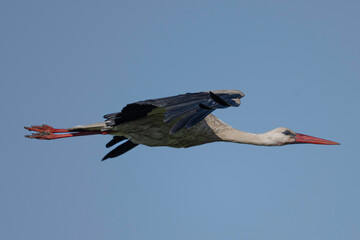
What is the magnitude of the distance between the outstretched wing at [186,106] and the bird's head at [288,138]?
65.8 inches

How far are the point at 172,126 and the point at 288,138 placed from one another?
8.47 ft

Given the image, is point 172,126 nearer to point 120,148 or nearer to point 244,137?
point 244,137

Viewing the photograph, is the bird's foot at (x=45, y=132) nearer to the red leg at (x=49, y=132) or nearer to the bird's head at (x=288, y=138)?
the red leg at (x=49, y=132)

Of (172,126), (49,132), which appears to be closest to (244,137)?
(172,126)

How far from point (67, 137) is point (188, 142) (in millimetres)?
2152

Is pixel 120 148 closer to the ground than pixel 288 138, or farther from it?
closer to the ground

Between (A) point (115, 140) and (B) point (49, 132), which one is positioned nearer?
(B) point (49, 132)

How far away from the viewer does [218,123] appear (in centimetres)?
962

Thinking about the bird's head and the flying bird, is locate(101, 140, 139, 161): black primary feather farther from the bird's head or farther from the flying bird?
the bird's head

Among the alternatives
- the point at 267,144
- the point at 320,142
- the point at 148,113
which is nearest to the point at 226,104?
the point at 148,113

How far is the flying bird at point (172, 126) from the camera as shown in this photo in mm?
7938

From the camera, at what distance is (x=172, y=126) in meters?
9.00

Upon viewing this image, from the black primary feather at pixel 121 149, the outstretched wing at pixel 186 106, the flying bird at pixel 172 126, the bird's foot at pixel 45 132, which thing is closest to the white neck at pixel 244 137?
the flying bird at pixel 172 126

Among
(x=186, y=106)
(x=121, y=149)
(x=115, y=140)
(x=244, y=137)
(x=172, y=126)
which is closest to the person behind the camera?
(x=186, y=106)
